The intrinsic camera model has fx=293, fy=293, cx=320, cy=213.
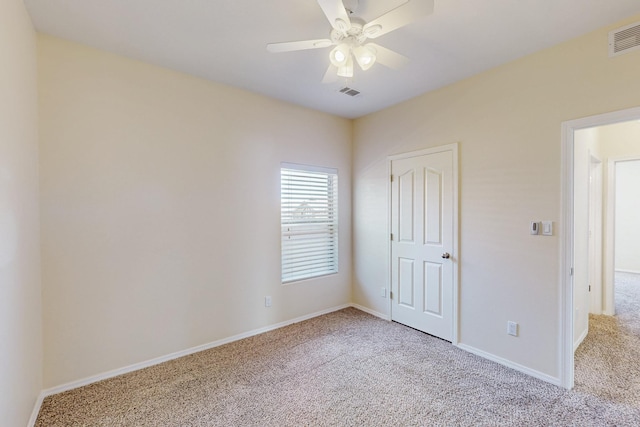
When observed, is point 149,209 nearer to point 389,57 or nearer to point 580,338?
point 389,57

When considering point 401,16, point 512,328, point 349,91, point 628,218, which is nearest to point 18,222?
point 401,16

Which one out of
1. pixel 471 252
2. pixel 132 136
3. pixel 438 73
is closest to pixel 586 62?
pixel 438 73

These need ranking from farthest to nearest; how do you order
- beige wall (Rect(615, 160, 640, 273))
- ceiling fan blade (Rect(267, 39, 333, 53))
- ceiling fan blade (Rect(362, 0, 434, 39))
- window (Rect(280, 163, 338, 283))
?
1. beige wall (Rect(615, 160, 640, 273))
2. window (Rect(280, 163, 338, 283))
3. ceiling fan blade (Rect(267, 39, 333, 53))
4. ceiling fan blade (Rect(362, 0, 434, 39))

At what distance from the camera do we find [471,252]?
9.50ft

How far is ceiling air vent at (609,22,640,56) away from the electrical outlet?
2190 millimetres

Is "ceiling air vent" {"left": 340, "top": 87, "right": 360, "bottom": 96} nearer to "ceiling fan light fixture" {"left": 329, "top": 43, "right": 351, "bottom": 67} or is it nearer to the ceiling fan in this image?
the ceiling fan

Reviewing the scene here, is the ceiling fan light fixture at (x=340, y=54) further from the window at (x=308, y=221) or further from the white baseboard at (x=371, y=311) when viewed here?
the white baseboard at (x=371, y=311)

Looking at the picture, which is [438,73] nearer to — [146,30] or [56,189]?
[146,30]

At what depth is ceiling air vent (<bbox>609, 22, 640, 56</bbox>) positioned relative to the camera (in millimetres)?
1975

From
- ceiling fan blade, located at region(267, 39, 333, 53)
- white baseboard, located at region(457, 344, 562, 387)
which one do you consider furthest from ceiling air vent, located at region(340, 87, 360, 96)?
white baseboard, located at region(457, 344, 562, 387)

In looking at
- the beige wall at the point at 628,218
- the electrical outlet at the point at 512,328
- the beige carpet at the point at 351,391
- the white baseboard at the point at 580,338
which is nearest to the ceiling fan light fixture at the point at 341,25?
the beige carpet at the point at 351,391

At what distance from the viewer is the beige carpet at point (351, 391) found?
6.46 ft

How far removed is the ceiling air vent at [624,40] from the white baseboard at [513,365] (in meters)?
2.47

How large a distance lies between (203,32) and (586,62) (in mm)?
2846
